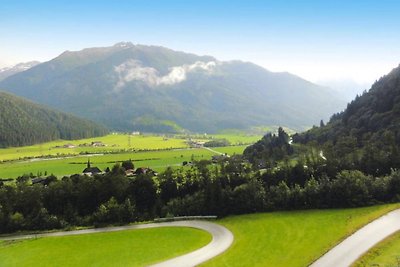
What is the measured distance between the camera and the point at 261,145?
182 m

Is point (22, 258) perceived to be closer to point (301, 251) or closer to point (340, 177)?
point (301, 251)

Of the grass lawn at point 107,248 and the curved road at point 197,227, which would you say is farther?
the grass lawn at point 107,248

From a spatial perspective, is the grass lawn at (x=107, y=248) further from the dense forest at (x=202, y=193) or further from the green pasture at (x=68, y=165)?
the green pasture at (x=68, y=165)

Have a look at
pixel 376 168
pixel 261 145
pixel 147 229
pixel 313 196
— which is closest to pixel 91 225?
pixel 147 229

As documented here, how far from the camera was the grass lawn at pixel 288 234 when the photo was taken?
2127 inches

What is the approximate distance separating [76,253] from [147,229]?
48.1 ft

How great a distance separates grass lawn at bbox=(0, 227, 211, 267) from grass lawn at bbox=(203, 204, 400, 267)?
7.17m

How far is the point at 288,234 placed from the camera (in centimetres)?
6356

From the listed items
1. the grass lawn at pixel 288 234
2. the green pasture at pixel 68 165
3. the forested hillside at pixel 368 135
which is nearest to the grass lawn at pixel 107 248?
the grass lawn at pixel 288 234

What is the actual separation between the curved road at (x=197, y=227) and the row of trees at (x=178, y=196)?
4.76m

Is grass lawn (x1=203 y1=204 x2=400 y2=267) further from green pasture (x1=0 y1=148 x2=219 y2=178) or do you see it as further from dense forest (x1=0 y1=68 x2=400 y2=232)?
green pasture (x1=0 y1=148 x2=219 y2=178)

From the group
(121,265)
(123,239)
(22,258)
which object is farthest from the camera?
(123,239)

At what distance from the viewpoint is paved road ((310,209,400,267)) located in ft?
160

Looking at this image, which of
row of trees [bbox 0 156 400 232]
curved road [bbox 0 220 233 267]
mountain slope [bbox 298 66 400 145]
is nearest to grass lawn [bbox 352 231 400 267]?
curved road [bbox 0 220 233 267]
